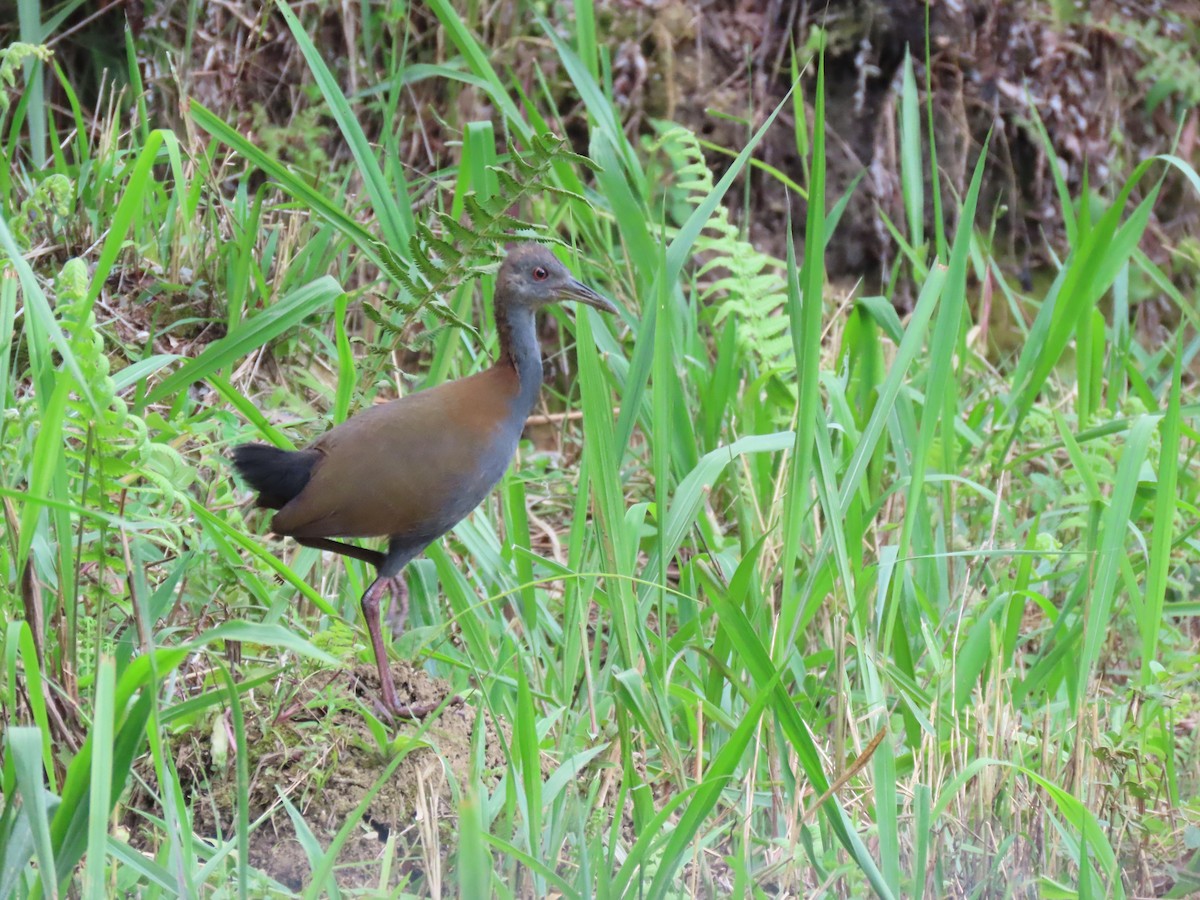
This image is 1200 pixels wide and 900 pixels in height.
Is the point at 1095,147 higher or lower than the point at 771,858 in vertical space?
higher

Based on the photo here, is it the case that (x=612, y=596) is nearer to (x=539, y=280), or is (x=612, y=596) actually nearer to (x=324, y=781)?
(x=324, y=781)

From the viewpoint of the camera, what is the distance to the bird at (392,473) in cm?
344

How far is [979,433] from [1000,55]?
2.95 meters

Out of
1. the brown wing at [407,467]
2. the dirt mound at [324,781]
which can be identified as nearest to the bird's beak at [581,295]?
the brown wing at [407,467]

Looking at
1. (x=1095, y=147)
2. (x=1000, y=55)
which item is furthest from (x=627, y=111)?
(x=1095, y=147)

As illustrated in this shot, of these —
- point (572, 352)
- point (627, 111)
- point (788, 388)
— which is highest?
point (627, 111)

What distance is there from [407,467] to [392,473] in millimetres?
40

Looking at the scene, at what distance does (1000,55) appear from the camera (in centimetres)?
705

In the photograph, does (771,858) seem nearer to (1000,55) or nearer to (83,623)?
(83,623)

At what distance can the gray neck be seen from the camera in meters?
3.97

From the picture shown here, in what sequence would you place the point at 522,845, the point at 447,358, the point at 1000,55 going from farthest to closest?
the point at 1000,55
the point at 447,358
the point at 522,845

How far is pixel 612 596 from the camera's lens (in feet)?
9.93

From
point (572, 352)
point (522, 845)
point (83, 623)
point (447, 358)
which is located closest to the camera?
point (522, 845)

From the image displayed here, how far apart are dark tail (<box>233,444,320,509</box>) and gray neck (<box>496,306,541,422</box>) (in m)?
0.68
